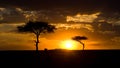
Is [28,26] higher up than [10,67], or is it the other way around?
[28,26]

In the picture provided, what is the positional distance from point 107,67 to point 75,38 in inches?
2413

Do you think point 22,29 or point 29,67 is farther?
point 22,29

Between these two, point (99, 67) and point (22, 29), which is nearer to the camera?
point (99, 67)

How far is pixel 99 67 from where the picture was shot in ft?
91.7

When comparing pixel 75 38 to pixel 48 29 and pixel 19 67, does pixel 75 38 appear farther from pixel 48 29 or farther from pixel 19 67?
pixel 19 67

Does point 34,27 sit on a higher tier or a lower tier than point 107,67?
higher

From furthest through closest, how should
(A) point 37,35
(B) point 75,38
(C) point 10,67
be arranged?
(B) point 75,38 < (A) point 37,35 < (C) point 10,67

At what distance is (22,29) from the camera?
2849 inches

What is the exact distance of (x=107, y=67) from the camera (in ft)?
91.4

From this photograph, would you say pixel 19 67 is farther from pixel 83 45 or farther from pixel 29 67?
pixel 83 45

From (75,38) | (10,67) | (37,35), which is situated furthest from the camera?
(75,38)

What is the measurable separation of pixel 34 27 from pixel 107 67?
1719 inches

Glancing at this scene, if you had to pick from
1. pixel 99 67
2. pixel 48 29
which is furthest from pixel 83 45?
pixel 99 67

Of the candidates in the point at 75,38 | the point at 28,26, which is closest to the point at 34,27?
the point at 28,26
